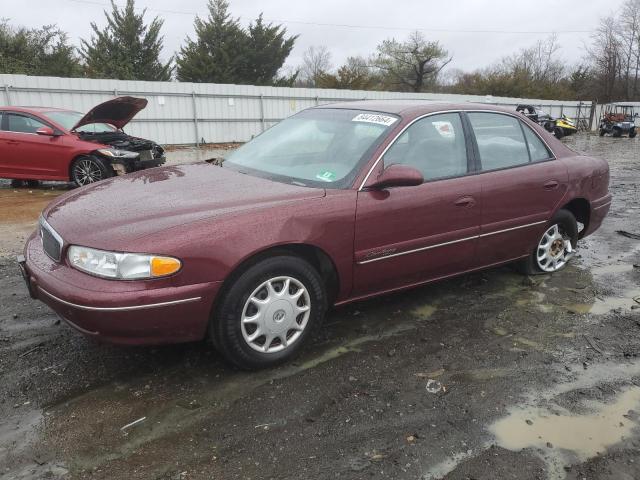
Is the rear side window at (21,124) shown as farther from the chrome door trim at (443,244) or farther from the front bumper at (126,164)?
the chrome door trim at (443,244)

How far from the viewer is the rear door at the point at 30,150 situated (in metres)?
8.95

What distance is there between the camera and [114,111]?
9219mm

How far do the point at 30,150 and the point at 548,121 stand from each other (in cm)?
2565

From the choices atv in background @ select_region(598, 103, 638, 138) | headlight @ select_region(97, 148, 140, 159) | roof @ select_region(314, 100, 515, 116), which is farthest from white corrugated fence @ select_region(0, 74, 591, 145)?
atv in background @ select_region(598, 103, 638, 138)

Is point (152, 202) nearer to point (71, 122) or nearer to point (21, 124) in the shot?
point (71, 122)

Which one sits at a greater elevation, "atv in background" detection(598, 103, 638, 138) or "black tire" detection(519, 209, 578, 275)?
"atv in background" detection(598, 103, 638, 138)

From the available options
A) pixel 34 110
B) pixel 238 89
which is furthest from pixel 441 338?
pixel 238 89

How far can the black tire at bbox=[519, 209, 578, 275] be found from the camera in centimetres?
453

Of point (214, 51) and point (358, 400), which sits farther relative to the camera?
point (214, 51)

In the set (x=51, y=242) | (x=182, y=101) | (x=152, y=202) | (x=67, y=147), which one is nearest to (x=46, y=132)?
(x=67, y=147)

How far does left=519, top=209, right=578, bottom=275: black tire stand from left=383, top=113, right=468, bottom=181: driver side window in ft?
4.14

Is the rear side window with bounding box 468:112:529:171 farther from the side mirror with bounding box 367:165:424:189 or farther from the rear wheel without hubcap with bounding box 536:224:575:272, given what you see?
the side mirror with bounding box 367:165:424:189

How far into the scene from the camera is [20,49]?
1030 inches

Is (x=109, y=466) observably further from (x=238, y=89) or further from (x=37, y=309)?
(x=238, y=89)
